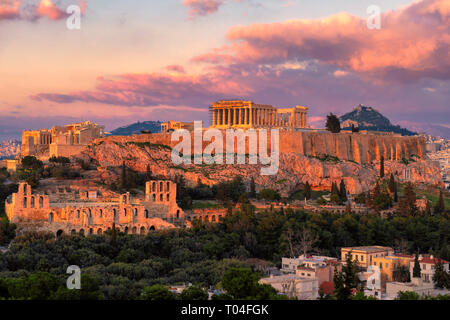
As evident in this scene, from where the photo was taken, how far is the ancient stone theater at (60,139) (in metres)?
67.9

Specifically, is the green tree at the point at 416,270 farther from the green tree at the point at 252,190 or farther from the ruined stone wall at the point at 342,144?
the ruined stone wall at the point at 342,144

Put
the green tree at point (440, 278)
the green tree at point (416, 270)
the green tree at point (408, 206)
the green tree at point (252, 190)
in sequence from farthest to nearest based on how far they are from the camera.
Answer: the green tree at point (252, 190), the green tree at point (408, 206), the green tree at point (416, 270), the green tree at point (440, 278)

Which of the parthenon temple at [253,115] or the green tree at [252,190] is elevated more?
the parthenon temple at [253,115]

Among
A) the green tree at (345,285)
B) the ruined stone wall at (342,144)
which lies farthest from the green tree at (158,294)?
the ruined stone wall at (342,144)

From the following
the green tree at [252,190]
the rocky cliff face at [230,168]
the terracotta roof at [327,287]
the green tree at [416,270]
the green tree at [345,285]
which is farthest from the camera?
the rocky cliff face at [230,168]

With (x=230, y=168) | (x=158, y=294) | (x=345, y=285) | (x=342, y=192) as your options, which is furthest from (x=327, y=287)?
(x=230, y=168)

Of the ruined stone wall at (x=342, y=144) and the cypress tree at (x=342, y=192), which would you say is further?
the ruined stone wall at (x=342, y=144)

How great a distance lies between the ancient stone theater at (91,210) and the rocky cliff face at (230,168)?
1016 cm

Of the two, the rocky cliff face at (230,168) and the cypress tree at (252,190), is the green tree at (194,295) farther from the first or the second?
the cypress tree at (252,190)

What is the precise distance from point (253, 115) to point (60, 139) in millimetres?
23582

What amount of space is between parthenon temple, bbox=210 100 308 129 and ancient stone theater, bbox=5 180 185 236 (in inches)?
1146

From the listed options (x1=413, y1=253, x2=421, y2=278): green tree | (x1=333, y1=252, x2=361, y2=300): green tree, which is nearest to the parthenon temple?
(x1=413, y1=253, x2=421, y2=278): green tree

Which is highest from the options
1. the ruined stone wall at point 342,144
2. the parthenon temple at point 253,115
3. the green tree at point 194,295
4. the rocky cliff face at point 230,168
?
the parthenon temple at point 253,115
